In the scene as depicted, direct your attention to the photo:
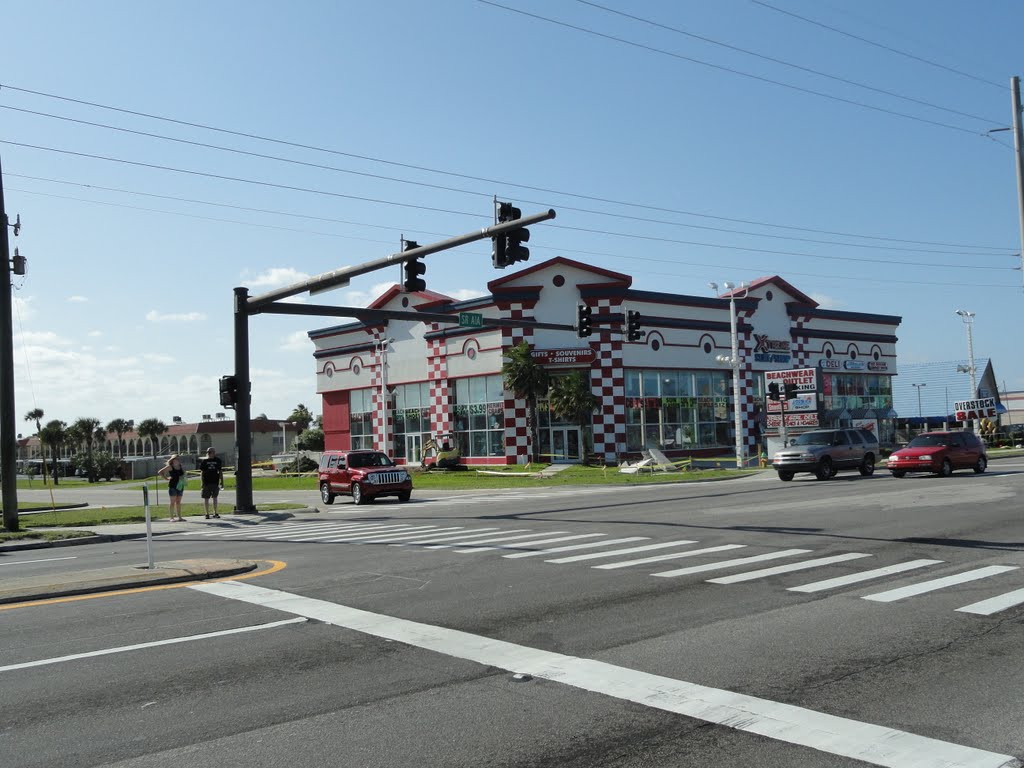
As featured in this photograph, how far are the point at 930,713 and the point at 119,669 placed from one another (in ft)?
19.1

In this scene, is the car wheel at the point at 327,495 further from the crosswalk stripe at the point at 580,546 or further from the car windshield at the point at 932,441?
the car windshield at the point at 932,441

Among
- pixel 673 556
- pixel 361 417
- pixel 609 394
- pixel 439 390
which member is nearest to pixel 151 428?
pixel 361 417

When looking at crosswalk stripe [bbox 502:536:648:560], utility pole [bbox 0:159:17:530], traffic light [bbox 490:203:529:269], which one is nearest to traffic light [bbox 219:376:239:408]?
utility pole [bbox 0:159:17:530]

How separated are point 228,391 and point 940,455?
23073 millimetres

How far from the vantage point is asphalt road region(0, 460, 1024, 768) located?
16.3 feet

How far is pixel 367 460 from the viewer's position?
99.7 feet

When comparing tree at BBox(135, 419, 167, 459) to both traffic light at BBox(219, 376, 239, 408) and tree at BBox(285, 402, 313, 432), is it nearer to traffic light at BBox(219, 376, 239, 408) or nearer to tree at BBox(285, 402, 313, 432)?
tree at BBox(285, 402, 313, 432)

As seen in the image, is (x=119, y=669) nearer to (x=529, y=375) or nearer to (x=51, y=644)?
(x=51, y=644)

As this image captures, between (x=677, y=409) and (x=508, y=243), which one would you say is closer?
(x=508, y=243)

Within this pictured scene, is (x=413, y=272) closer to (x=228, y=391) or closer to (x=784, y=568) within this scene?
(x=228, y=391)

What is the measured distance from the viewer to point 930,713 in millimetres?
5402

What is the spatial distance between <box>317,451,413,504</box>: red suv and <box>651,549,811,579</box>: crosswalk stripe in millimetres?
18199

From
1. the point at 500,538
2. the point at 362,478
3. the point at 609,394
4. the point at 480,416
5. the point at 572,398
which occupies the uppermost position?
the point at 609,394

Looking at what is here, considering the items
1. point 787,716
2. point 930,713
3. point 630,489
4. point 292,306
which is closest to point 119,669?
point 787,716
